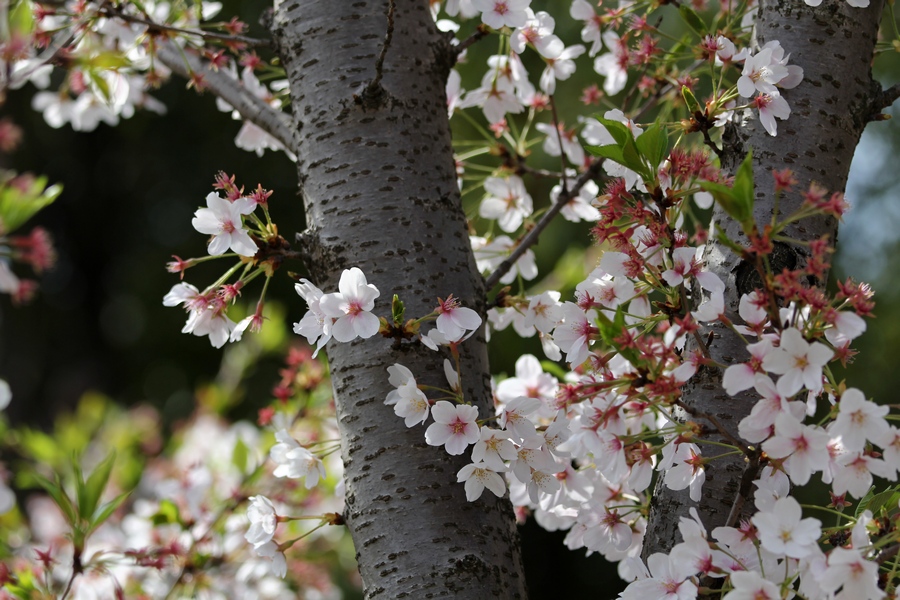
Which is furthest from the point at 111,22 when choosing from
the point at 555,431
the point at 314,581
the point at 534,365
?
the point at 314,581

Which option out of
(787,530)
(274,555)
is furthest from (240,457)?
(787,530)

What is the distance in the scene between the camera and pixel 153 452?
2.31 metres

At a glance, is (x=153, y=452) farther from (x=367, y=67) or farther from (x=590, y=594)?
(x=590, y=594)

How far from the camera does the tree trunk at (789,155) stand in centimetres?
81

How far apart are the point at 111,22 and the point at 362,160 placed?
0.55 metres

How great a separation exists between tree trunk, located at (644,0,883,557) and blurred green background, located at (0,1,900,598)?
2.97 metres

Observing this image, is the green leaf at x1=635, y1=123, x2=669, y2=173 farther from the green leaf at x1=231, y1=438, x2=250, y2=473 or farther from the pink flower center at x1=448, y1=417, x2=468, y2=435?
the green leaf at x1=231, y1=438, x2=250, y2=473

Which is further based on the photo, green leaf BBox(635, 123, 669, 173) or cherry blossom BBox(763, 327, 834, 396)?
green leaf BBox(635, 123, 669, 173)

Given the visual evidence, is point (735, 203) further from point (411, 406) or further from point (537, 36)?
point (537, 36)

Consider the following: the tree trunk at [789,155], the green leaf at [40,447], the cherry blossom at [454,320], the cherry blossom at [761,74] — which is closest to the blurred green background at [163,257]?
the green leaf at [40,447]

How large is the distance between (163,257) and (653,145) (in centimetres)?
623

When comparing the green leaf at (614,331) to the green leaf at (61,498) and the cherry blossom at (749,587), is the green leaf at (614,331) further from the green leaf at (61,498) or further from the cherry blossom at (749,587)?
the green leaf at (61,498)

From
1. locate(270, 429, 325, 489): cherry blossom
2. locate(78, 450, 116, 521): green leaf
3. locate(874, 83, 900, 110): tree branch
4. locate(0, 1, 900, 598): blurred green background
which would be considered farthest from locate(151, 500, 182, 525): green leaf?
locate(0, 1, 900, 598): blurred green background

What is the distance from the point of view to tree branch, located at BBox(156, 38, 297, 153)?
104 centimetres
